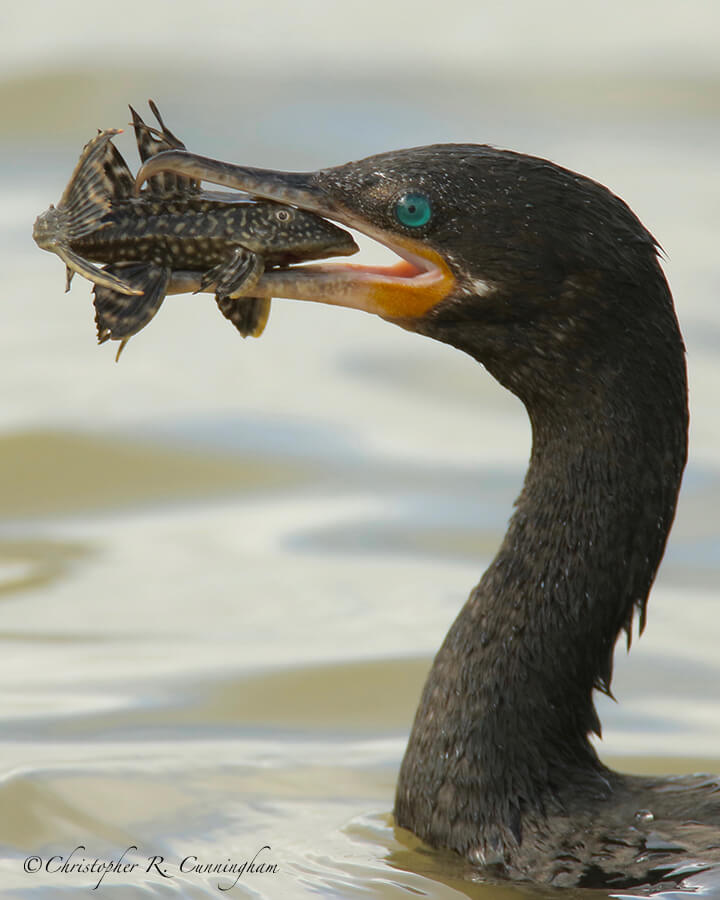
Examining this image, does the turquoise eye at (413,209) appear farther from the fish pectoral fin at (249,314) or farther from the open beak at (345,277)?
the fish pectoral fin at (249,314)

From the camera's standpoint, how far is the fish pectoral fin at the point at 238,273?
408 cm

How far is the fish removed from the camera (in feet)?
13.4

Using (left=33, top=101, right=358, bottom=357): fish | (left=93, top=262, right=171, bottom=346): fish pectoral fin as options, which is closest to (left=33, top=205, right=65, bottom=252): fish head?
(left=33, top=101, right=358, bottom=357): fish

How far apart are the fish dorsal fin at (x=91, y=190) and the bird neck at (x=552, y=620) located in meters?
1.08

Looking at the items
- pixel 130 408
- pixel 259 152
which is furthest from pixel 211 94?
pixel 130 408

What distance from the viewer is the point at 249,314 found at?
424 cm

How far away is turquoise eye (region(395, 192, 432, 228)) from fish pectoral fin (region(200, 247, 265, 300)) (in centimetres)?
34

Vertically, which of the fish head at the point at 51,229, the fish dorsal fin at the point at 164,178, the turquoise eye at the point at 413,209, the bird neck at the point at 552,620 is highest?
the fish dorsal fin at the point at 164,178

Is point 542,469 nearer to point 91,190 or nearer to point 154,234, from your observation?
point 154,234

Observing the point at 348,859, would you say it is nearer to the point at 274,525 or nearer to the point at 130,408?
the point at 274,525

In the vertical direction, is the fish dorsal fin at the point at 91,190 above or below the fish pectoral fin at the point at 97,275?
above

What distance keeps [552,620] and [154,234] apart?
4.24 feet

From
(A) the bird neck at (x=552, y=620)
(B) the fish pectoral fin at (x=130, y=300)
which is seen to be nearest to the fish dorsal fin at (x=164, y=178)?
(B) the fish pectoral fin at (x=130, y=300)

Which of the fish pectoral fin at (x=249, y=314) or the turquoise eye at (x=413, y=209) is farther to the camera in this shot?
the fish pectoral fin at (x=249, y=314)
